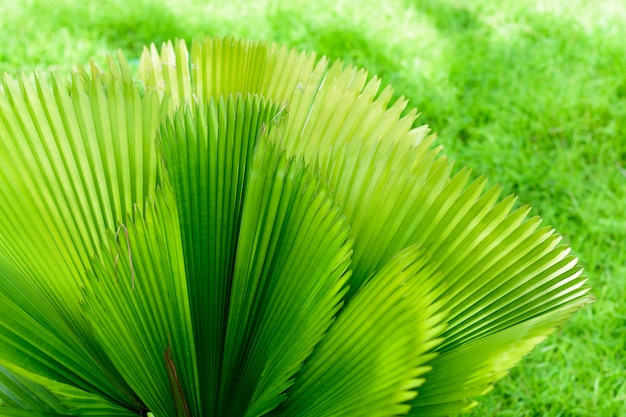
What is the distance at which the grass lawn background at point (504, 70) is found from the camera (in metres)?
2.01

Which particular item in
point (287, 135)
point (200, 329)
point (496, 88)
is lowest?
point (200, 329)

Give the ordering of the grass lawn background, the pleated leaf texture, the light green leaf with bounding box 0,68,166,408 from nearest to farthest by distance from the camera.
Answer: the pleated leaf texture → the light green leaf with bounding box 0,68,166,408 → the grass lawn background

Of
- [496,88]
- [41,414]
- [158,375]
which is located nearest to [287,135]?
[158,375]

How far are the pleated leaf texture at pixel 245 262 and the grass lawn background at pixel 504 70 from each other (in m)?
1.01

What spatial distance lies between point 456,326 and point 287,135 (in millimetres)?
384

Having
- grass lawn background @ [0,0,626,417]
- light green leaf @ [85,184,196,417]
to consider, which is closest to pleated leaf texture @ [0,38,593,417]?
light green leaf @ [85,184,196,417]

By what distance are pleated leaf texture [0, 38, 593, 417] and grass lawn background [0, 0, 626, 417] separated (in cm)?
101

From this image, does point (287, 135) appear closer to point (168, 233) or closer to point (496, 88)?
point (168, 233)

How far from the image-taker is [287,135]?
1.03 metres

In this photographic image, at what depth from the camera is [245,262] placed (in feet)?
2.95

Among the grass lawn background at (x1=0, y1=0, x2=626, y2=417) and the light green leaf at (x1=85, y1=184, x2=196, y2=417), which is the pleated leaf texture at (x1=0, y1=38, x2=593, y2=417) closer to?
the light green leaf at (x1=85, y1=184, x2=196, y2=417)

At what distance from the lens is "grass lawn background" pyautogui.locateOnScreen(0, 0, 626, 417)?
2.01 metres

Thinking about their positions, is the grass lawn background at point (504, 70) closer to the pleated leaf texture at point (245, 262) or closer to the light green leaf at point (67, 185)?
the pleated leaf texture at point (245, 262)

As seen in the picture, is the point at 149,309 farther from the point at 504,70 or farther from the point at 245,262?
the point at 504,70
